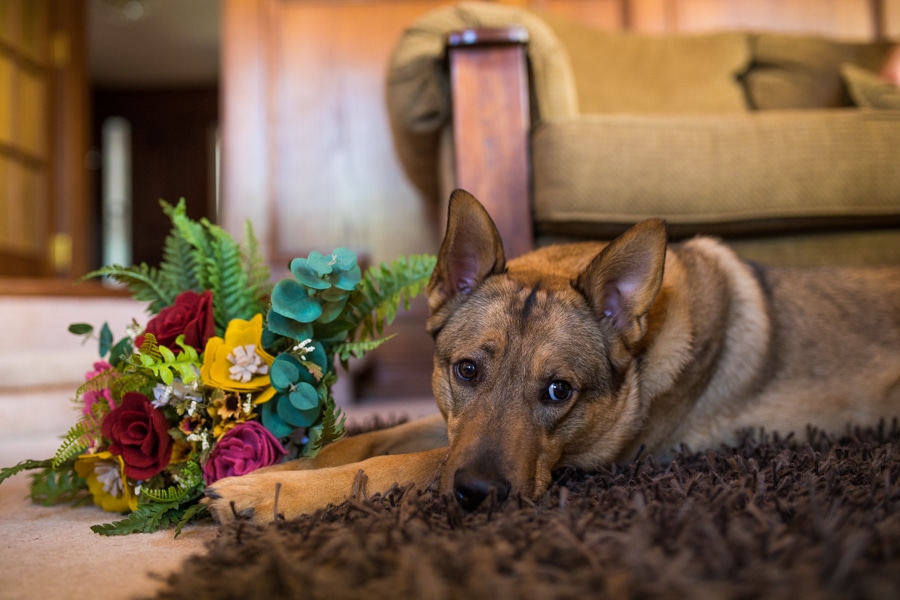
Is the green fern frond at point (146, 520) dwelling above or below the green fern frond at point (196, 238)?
below

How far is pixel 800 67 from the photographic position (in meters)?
4.04

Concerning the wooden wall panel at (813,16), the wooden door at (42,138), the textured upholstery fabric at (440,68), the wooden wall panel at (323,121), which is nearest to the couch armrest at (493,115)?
the textured upholstery fabric at (440,68)

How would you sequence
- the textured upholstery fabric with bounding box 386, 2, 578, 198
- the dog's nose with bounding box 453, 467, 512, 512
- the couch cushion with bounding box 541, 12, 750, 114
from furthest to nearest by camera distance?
the couch cushion with bounding box 541, 12, 750, 114 → the textured upholstery fabric with bounding box 386, 2, 578, 198 → the dog's nose with bounding box 453, 467, 512, 512

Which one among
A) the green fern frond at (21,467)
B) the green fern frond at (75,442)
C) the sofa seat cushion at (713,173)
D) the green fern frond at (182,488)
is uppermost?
the sofa seat cushion at (713,173)

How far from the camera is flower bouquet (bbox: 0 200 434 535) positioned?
163 cm

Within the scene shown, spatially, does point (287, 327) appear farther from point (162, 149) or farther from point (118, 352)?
point (162, 149)

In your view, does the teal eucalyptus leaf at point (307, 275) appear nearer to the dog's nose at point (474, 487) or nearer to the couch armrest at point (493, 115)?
the dog's nose at point (474, 487)

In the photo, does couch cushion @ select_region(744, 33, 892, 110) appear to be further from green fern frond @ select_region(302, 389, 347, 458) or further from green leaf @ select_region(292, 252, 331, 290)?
green fern frond @ select_region(302, 389, 347, 458)

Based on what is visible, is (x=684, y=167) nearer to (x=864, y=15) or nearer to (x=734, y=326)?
(x=734, y=326)

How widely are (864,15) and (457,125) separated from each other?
162 inches

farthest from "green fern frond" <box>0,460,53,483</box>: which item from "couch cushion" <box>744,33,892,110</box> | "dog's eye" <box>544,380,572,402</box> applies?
"couch cushion" <box>744,33,892,110</box>

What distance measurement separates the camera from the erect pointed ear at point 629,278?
1682mm

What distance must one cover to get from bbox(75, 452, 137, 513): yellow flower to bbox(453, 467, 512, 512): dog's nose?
83cm

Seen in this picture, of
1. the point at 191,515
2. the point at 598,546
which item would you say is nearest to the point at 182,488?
the point at 191,515
